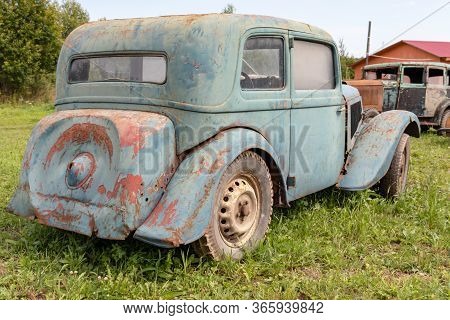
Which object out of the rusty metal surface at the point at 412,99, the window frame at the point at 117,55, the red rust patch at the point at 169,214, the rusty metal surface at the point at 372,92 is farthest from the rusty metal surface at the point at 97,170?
the rusty metal surface at the point at 412,99

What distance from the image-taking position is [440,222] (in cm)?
393

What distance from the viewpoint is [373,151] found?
14.2 ft

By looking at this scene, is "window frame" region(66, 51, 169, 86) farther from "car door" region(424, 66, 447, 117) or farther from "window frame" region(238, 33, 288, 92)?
"car door" region(424, 66, 447, 117)

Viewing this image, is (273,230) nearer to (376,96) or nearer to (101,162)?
(101,162)

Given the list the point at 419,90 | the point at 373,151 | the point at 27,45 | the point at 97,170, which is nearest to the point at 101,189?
the point at 97,170

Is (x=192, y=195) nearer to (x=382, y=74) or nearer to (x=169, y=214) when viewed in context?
(x=169, y=214)

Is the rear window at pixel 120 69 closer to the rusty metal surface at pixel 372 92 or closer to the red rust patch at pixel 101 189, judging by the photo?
the red rust patch at pixel 101 189

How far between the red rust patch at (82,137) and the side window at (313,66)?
157cm

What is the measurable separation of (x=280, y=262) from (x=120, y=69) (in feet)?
5.82

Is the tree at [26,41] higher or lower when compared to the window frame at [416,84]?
higher

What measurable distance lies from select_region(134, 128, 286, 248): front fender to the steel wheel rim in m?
0.20

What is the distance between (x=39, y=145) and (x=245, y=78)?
151 centimetres

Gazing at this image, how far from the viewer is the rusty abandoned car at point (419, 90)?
10.2 m
